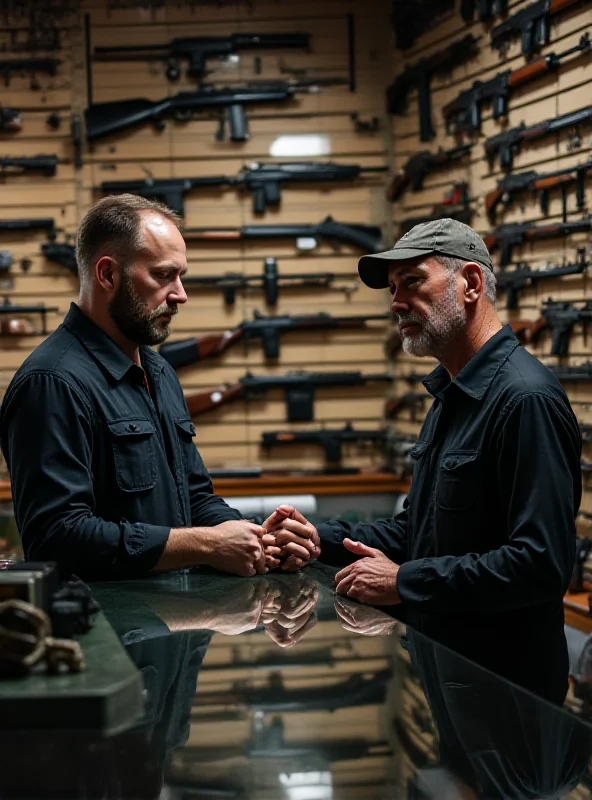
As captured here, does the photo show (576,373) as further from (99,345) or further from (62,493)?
(62,493)

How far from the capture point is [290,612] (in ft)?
7.45

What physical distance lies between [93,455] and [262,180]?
16.1 feet

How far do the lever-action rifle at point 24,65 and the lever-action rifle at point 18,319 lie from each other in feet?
5.35

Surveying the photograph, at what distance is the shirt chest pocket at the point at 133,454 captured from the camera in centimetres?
264

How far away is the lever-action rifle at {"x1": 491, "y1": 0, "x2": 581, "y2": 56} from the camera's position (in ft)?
16.8

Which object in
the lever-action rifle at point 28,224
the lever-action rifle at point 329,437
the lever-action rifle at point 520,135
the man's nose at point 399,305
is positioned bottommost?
the lever-action rifle at point 329,437

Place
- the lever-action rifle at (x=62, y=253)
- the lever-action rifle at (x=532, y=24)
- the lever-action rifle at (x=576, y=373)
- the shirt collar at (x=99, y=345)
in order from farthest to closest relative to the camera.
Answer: the lever-action rifle at (x=62, y=253)
the lever-action rifle at (x=532, y=24)
the lever-action rifle at (x=576, y=373)
the shirt collar at (x=99, y=345)

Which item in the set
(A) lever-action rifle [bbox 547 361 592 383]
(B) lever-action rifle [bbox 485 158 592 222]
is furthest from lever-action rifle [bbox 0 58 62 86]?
(A) lever-action rifle [bbox 547 361 592 383]

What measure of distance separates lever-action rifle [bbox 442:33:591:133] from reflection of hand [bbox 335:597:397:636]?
11.5ft

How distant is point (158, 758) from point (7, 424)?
1.38 m

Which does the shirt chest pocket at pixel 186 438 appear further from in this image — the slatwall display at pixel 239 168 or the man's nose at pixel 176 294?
the slatwall display at pixel 239 168

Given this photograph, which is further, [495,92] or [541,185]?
[495,92]

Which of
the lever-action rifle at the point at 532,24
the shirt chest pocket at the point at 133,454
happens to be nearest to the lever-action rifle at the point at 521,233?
the lever-action rifle at the point at 532,24

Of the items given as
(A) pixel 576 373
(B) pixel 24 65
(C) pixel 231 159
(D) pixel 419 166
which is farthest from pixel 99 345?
(B) pixel 24 65
